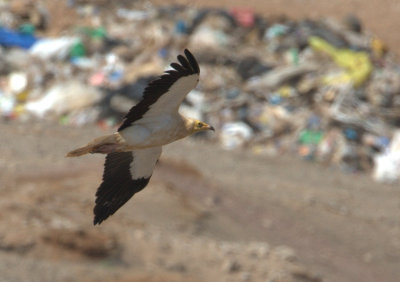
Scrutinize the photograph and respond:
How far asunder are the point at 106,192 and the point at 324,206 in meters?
5.70

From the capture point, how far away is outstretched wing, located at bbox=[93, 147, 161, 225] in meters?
5.68

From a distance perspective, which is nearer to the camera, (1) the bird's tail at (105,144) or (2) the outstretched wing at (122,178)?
(1) the bird's tail at (105,144)

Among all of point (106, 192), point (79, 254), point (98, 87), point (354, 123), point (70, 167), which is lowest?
point (106, 192)

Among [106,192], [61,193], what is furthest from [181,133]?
[61,193]

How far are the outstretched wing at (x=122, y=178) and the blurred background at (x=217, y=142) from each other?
2422mm

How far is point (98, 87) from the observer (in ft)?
42.2

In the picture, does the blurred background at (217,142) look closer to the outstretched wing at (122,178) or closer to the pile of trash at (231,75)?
the pile of trash at (231,75)

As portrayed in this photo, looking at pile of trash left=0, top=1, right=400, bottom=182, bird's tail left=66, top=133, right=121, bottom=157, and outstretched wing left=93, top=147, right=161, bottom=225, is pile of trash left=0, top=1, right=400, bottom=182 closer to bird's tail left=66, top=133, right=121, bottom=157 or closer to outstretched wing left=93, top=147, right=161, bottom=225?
outstretched wing left=93, top=147, right=161, bottom=225

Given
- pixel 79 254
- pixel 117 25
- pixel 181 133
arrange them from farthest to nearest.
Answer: pixel 117 25
pixel 79 254
pixel 181 133

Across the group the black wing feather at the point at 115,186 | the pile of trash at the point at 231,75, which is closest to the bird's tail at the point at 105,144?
the black wing feather at the point at 115,186

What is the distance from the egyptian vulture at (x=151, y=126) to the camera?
16.5 ft

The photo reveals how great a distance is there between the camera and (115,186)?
577cm

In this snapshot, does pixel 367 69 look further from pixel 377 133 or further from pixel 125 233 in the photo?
pixel 125 233

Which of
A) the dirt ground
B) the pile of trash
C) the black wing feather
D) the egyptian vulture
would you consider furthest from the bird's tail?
the pile of trash
